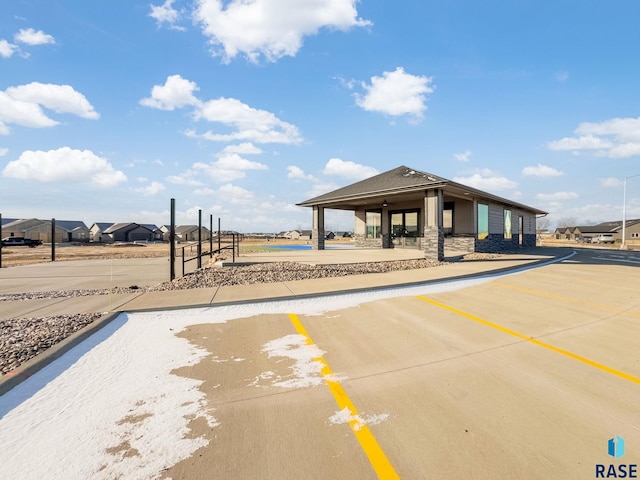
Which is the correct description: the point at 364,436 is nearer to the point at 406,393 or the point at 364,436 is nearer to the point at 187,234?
the point at 406,393

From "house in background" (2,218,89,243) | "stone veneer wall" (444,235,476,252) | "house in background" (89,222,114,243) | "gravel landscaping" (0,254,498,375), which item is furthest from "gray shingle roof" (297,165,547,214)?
"house in background" (89,222,114,243)

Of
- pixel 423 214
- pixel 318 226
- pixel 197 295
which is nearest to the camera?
pixel 197 295

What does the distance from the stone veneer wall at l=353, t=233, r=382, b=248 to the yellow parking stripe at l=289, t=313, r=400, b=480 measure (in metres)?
20.4

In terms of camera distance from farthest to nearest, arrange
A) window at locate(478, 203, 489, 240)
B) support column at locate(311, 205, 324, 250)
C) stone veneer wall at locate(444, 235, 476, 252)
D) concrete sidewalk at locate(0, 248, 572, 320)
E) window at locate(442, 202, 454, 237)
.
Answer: support column at locate(311, 205, 324, 250) < window at locate(442, 202, 454, 237) < window at locate(478, 203, 489, 240) < stone veneer wall at locate(444, 235, 476, 252) < concrete sidewalk at locate(0, 248, 572, 320)

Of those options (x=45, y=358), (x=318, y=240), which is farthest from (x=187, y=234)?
(x=45, y=358)

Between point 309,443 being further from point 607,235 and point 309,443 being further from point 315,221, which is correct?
point 607,235

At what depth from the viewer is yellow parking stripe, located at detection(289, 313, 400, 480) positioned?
2131 mm

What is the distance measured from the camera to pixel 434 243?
46.5ft

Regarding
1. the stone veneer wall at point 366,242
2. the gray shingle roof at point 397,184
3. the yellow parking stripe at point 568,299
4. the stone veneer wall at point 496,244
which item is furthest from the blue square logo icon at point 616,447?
the stone veneer wall at point 366,242

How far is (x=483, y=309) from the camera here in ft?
20.8

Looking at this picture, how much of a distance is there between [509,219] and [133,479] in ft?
87.7

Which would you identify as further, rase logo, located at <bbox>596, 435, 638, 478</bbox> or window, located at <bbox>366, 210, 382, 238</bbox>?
window, located at <bbox>366, 210, 382, 238</bbox>

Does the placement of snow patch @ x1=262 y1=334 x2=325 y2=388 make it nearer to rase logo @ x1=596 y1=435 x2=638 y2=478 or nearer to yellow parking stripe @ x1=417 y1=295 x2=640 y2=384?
rase logo @ x1=596 y1=435 x2=638 y2=478

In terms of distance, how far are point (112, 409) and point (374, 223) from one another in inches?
880
